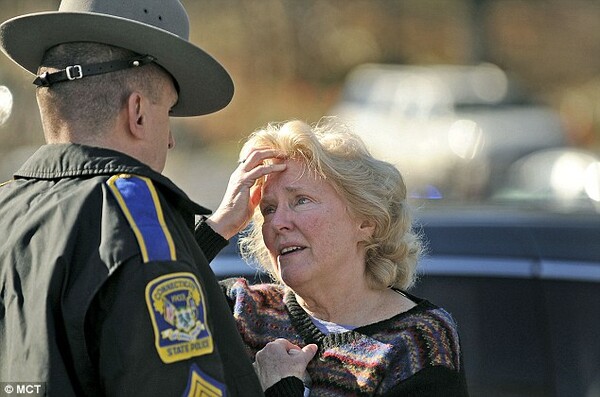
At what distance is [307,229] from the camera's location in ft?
11.2

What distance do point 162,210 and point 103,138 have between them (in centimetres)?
24

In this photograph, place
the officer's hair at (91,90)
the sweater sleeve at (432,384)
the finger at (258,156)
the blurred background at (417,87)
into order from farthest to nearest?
the blurred background at (417,87)
the finger at (258,156)
the sweater sleeve at (432,384)
the officer's hair at (91,90)

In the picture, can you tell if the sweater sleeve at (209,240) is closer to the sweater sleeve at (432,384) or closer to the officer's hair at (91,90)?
the sweater sleeve at (432,384)

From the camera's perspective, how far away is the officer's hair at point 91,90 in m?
2.52

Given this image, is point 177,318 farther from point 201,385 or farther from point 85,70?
point 85,70

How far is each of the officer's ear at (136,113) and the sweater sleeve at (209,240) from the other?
2.53 feet

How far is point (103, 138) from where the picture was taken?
2521 millimetres

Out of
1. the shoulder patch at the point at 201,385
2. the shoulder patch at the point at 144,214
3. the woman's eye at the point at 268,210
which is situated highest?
the shoulder patch at the point at 144,214

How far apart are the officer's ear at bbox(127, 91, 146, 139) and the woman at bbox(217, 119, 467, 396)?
0.85 m

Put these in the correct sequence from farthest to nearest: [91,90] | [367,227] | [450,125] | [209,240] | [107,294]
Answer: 1. [450,125]
2. [367,227]
3. [209,240]
4. [91,90]
5. [107,294]

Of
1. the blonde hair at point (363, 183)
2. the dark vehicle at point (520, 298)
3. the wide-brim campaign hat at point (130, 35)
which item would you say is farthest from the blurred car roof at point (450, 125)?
the wide-brim campaign hat at point (130, 35)

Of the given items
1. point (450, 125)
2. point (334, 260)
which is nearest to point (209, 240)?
point (334, 260)

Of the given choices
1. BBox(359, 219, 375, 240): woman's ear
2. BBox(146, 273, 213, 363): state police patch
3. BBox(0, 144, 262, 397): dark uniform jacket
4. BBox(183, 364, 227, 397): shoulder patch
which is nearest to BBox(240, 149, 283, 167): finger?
BBox(359, 219, 375, 240): woman's ear

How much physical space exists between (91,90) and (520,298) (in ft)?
6.60
